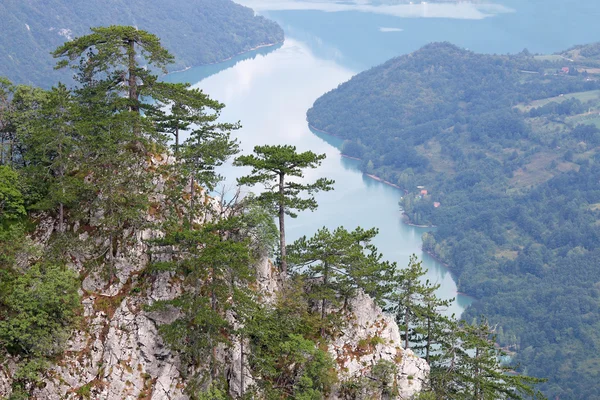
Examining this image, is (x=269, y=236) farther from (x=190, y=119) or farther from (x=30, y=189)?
(x=30, y=189)

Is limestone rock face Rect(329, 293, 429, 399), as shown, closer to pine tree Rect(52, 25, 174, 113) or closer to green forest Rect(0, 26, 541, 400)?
green forest Rect(0, 26, 541, 400)

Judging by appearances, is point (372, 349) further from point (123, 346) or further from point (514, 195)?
point (514, 195)

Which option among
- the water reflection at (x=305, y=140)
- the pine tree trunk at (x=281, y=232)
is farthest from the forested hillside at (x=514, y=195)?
the pine tree trunk at (x=281, y=232)

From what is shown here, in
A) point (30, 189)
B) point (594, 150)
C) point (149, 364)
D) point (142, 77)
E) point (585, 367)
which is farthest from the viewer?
point (594, 150)

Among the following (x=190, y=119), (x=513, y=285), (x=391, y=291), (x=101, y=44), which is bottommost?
(x=513, y=285)

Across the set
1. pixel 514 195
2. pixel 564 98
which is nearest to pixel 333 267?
pixel 514 195

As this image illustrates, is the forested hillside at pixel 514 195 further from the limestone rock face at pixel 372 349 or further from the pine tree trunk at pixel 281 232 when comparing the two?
the pine tree trunk at pixel 281 232

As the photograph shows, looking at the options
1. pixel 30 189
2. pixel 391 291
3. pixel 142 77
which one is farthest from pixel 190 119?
pixel 391 291
